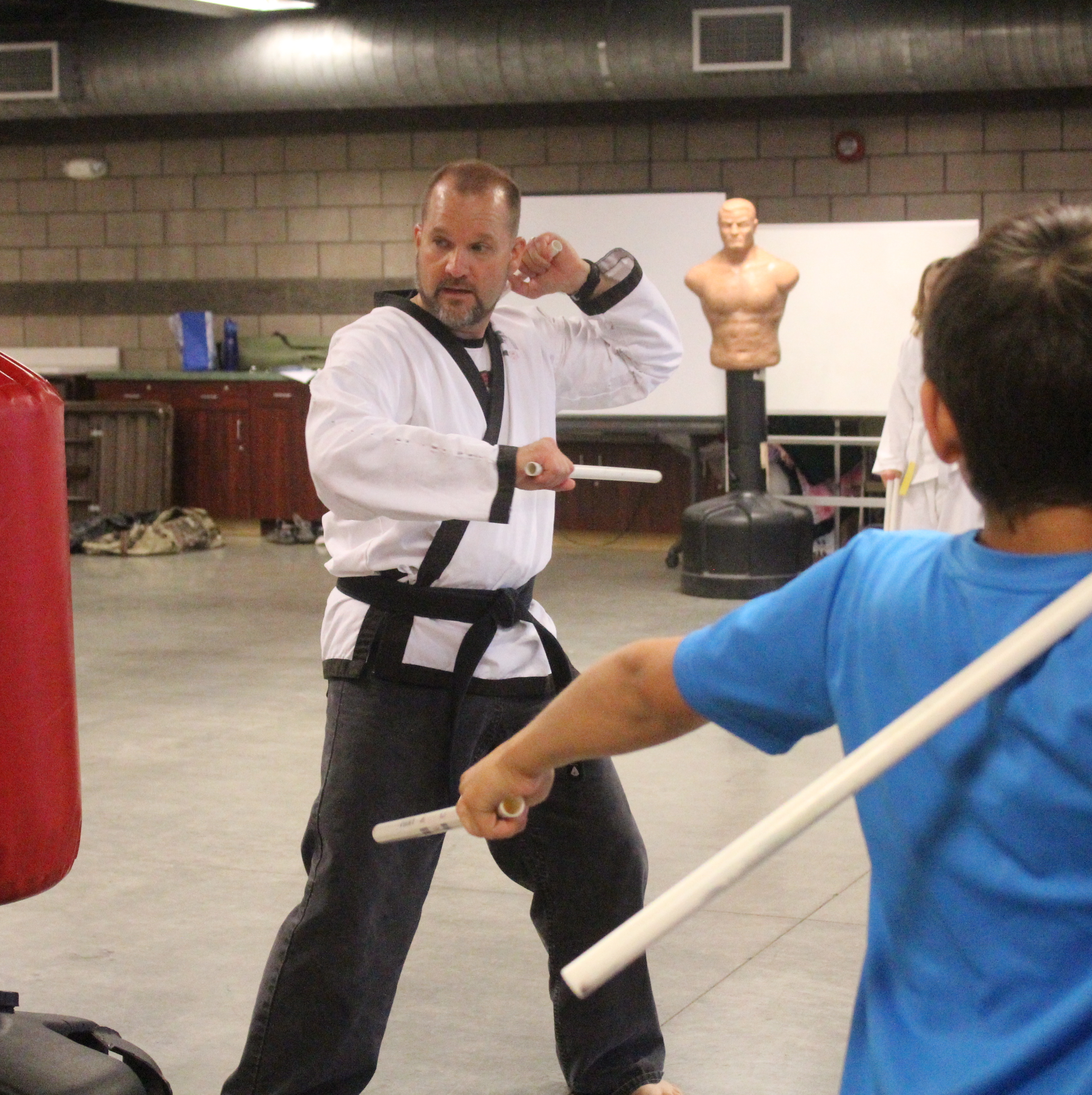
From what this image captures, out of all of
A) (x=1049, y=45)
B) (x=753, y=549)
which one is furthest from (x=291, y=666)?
(x=1049, y=45)

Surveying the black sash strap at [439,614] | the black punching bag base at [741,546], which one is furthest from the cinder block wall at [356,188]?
the black sash strap at [439,614]

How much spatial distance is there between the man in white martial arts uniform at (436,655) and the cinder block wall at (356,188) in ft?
22.0

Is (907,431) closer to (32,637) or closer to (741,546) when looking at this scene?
(741,546)

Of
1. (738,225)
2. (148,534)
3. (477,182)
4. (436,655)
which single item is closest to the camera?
(436,655)

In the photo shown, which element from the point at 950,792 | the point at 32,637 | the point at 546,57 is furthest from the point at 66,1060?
the point at 546,57

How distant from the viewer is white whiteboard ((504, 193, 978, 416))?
8234 millimetres

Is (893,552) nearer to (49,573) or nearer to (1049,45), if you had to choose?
(49,573)

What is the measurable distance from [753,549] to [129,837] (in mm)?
4159

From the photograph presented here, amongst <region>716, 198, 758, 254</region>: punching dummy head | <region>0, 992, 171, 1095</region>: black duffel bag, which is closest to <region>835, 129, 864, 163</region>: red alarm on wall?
<region>716, 198, 758, 254</region>: punching dummy head

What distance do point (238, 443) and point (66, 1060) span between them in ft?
27.2

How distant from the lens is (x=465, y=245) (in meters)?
2.23

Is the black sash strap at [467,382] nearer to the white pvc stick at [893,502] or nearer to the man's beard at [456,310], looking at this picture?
the man's beard at [456,310]

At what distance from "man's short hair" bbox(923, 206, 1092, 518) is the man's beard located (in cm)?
142

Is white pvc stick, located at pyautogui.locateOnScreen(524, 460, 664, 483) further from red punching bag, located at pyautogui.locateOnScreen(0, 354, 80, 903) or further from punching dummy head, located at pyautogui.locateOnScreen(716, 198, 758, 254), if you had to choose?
punching dummy head, located at pyautogui.locateOnScreen(716, 198, 758, 254)
